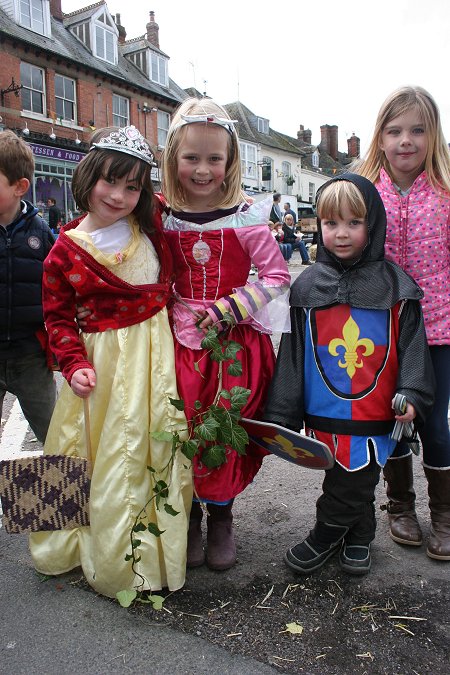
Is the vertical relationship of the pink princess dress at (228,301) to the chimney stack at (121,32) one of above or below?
below

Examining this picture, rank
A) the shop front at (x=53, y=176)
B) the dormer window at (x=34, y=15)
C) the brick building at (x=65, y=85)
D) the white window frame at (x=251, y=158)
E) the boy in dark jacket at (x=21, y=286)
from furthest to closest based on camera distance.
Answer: the white window frame at (x=251, y=158) < the dormer window at (x=34, y=15) < the shop front at (x=53, y=176) < the brick building at (x=65, y=85) < the boy in dark jacket at (x=21, y=286)

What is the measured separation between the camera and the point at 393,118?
7.57 ft

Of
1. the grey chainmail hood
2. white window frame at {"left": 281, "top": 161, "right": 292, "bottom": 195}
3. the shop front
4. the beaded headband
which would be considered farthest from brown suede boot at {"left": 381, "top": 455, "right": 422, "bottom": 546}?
white window frame at {"left": 281, "top": 161, "right": 292, "bottom": 195}

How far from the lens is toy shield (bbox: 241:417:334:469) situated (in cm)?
196

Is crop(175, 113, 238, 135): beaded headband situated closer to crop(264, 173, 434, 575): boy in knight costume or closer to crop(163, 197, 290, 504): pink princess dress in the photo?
crop(163, 197, 290, 504): pink princess dress

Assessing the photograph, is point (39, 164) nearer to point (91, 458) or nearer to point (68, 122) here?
point (68, 122)

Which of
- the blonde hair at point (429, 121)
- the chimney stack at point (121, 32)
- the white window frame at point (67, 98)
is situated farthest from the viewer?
the chimney stack at point (121, 32)

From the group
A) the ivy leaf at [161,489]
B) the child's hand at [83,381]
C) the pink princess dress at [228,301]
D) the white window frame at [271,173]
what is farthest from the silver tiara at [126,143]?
the white window frame at [271,173]

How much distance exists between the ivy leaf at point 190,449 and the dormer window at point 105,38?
22818mm

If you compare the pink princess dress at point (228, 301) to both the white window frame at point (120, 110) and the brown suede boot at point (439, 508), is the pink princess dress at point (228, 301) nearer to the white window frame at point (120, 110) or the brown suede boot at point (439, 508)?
the brown suede boot at point (439, 508)

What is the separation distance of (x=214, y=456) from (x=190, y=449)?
0.32ft

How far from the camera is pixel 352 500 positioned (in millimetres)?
2168

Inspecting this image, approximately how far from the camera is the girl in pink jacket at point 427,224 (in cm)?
225

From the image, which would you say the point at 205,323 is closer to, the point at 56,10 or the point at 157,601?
the point at 157,601
